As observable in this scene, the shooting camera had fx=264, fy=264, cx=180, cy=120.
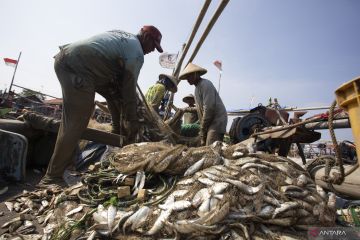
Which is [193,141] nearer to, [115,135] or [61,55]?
[115,135]

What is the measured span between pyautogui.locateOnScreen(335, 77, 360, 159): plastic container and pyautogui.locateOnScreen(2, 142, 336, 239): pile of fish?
710 mm

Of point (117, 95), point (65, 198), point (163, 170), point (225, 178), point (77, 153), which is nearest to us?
point (225, 178)

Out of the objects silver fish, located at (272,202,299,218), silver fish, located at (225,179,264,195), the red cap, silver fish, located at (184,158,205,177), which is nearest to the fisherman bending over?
the red cap

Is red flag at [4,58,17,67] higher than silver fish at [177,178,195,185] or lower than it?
higher

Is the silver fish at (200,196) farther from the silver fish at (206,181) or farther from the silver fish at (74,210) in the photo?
the silver fish at (74,210)

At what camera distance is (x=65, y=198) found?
8.95 ft

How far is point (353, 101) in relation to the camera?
6.15 ft

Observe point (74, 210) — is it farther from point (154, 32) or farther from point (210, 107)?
point (210, 107)

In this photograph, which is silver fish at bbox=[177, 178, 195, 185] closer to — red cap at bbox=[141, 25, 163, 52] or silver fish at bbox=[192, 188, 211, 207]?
silver fish at bbox=[192, 188, 211, 207]

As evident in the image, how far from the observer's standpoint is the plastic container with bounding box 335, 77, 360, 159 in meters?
1.82

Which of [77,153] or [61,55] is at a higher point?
[61,55]

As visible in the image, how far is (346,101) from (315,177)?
2.01 m

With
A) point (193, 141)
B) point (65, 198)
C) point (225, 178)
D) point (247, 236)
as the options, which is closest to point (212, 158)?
point (225, 178)

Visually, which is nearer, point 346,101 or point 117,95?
point 346,101
